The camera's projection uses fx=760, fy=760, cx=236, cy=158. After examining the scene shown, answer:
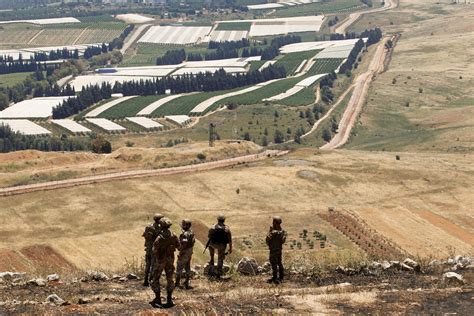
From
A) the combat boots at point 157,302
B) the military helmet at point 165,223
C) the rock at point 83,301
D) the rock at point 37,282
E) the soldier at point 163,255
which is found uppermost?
the military helmet at point 165,223

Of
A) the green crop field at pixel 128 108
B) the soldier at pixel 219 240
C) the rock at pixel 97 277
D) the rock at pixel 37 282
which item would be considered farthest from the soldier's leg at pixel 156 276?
the green crop field at pixel 128 108

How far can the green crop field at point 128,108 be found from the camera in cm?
17988

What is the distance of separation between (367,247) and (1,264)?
31525mm

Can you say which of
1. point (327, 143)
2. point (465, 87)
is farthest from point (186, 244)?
point (465, 87)

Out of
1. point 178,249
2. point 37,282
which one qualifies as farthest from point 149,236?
point 37,282

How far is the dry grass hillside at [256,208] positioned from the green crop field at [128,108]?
3379 inches

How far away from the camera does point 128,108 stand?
18625 cm

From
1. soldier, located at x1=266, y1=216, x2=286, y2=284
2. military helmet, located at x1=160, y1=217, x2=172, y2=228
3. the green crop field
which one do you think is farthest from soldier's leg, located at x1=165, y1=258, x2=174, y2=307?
the green crop field

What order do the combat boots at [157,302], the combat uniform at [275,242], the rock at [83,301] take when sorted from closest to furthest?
the combat boots at [157,302]
the rock at [83,301]
the combat uniform at [275,242]

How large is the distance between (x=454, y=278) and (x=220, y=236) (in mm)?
10216

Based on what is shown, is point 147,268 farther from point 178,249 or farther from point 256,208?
point 256,208

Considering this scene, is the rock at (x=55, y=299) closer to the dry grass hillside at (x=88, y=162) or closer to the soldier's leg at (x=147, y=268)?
the soldier's leg at (x=147, y=268)

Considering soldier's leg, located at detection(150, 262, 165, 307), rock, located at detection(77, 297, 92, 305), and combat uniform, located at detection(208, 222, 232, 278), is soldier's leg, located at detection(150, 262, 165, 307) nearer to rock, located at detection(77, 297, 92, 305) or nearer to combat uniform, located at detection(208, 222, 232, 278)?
rock, located at detection(77, 297, 92, 305)

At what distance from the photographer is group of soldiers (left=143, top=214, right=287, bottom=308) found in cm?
2730
